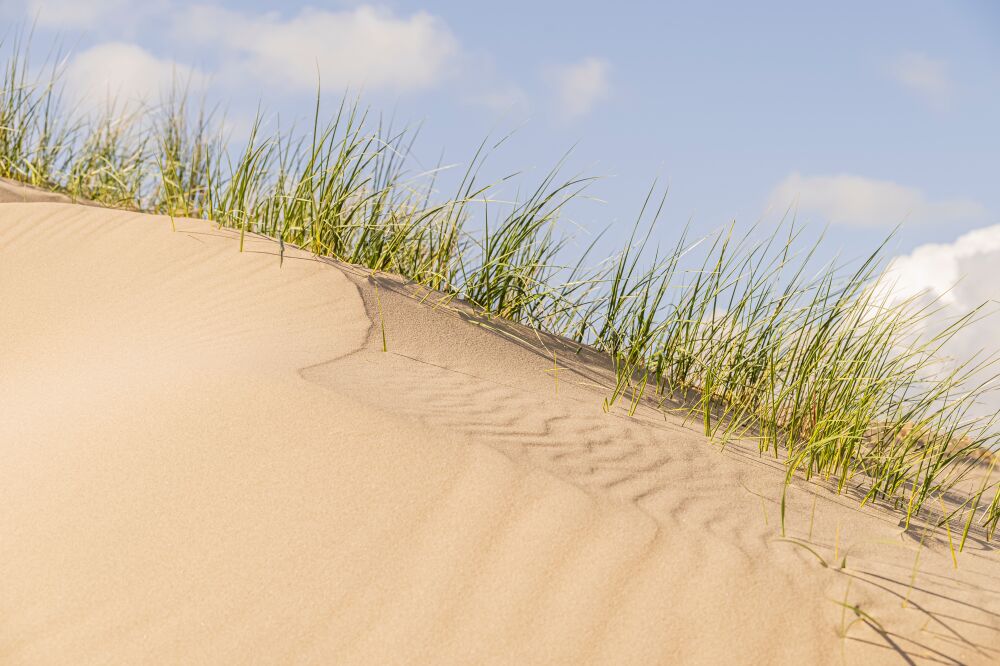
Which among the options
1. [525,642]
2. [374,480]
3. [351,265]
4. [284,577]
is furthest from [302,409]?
[351,265]

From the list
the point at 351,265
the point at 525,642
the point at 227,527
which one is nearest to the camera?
the point at 525,642

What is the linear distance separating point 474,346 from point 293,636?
1.93m

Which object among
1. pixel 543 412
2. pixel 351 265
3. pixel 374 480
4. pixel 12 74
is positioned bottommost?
pixel 374 480

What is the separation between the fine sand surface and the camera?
188cm

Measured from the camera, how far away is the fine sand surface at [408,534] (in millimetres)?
1877

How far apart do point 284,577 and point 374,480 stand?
352mm

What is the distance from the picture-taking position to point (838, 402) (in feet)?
11.0

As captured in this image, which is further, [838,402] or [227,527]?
[838,402]

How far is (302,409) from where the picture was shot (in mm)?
2566

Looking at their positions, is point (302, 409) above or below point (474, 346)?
below

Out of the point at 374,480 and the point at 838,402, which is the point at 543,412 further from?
the point at 838,402

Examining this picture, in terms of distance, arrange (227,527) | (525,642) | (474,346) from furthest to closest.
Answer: (474,346) < (227,527) < (525,642)

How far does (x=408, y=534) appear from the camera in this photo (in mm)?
2082

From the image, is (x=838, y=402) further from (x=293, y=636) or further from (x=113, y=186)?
(x=113, y=186)
